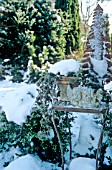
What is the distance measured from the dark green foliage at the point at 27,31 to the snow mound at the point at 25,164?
366 centimetres

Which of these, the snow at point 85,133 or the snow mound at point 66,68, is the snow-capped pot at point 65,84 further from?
the snow at point 85,133

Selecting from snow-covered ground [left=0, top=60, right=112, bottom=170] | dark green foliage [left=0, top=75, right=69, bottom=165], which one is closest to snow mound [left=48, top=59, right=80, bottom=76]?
snow-covered ground [left=0, top=60, right=112, bottom=170]

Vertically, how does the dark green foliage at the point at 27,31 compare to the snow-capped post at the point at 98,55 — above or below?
above

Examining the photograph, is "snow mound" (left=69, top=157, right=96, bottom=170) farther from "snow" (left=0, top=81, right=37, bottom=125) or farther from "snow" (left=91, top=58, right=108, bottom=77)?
"snow" (left=91, top=58, right=108, bottom=77)

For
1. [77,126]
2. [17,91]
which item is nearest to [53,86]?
[17,91]

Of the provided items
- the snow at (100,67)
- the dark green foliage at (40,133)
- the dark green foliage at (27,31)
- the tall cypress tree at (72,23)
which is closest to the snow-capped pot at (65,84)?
the snow at (100,67)

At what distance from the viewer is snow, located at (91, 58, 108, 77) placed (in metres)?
2.20

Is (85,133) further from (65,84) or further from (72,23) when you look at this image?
(72,23)

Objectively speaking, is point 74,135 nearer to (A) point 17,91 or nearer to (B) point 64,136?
(B) point 64,136

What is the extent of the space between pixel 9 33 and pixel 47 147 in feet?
13.5

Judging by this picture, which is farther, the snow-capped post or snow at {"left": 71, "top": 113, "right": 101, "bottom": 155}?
snow at {"left": 71, "top": 113, "right": 101, "bottom": 155}

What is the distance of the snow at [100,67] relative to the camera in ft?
7.21

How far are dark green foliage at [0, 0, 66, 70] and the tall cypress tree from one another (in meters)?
0.99

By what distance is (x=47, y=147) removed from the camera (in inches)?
114
